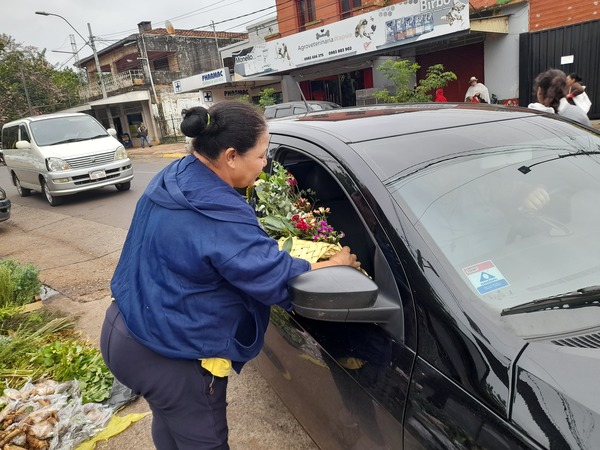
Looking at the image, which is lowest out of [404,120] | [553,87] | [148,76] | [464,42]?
[553,87]

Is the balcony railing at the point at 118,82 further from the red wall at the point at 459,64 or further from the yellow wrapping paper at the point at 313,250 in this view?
the yellow wrapping paper at the point at 313,250

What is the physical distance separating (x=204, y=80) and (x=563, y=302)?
22440mm

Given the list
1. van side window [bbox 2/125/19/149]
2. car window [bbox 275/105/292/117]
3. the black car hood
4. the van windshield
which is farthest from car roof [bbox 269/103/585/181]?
car window [bbox 275/105/292/117]

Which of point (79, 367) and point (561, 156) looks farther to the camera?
point (79, 367)

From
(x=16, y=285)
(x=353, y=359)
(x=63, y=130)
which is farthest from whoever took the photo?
(x=63, y=130)

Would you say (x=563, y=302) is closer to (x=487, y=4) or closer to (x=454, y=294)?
(x=454, y=294)

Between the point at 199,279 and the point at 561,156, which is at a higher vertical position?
the point at 561,156

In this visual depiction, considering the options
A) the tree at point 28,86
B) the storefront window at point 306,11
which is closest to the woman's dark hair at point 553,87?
the storefront window at point 306,11

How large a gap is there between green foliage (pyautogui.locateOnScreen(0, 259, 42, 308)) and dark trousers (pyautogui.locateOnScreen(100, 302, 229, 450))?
265cm

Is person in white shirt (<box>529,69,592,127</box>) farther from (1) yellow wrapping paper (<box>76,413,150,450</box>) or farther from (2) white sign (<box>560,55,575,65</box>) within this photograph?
(2) white sign (<box>560,55,575,65</box>)

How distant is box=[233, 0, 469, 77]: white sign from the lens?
11.7m

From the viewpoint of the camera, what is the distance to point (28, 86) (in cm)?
3316

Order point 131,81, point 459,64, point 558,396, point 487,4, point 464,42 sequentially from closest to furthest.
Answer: point 558,396, point 487,4, point 464,42, point 459,64, point 131,81

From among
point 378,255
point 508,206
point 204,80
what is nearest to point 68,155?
point 378,255
